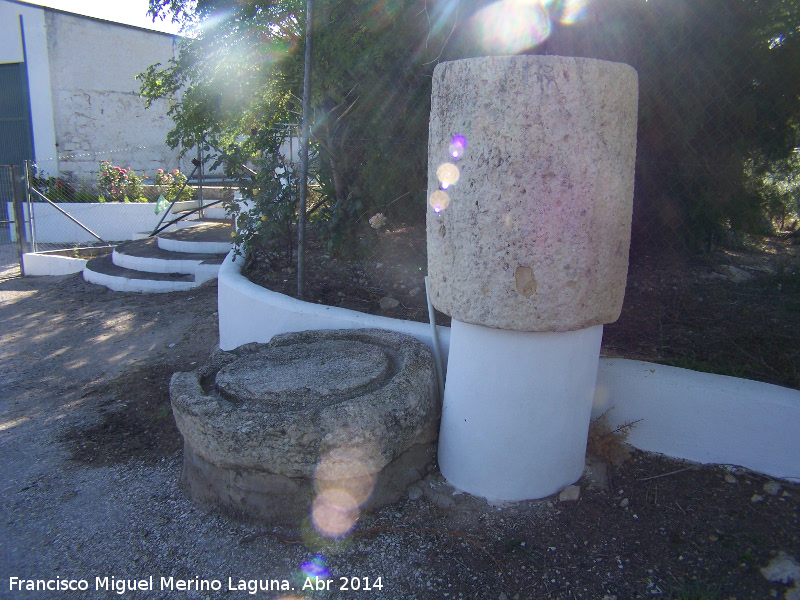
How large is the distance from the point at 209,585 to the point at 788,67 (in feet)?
13.9

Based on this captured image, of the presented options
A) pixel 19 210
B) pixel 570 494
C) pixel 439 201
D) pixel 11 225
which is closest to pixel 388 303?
pixel 439 201

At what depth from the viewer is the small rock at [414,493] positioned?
8.76 feet

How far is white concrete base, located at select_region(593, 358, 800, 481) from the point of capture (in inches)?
99.0

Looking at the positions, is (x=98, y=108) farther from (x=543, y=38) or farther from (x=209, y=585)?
(x=209, y=585)

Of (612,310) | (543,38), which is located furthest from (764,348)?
(543,38)

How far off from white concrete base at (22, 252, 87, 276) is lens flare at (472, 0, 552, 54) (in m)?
7.41

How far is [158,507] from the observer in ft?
9.04

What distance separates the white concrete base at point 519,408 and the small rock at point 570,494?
0.10 ft

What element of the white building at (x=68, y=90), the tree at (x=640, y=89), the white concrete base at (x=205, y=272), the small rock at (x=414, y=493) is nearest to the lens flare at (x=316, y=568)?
the small rock at (x=414, y=493)

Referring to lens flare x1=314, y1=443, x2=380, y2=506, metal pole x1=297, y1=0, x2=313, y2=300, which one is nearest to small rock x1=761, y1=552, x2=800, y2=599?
lens flare x1=314, y1=443, x2=380, y2=506

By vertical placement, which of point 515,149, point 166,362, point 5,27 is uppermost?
point 5,27

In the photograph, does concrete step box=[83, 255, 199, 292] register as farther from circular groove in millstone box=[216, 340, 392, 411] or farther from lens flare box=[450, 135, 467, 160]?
lens flare box=[450, 135, 467, 160]

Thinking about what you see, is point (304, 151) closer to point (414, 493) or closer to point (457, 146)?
point (457, 146)

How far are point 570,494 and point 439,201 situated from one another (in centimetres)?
142
